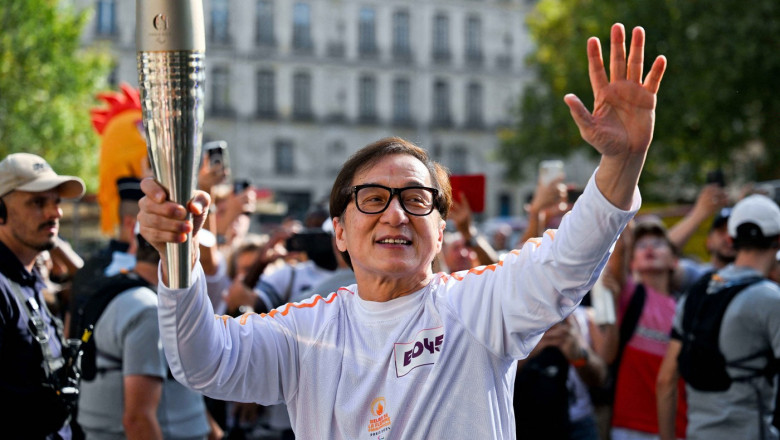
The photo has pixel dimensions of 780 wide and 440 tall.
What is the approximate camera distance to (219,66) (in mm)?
49594

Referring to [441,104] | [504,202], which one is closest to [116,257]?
[441,104]

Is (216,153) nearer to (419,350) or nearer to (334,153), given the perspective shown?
(419,350)

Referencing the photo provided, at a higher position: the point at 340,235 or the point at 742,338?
the point at 340,235

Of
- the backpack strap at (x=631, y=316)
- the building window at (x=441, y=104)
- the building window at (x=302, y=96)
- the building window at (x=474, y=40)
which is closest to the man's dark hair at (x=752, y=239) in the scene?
the backpack strap at (x=631, y=316)

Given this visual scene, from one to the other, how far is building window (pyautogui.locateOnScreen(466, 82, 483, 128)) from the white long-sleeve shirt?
2023 inches

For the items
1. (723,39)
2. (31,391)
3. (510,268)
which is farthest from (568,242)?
(723,39)

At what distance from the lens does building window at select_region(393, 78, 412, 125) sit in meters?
52.6

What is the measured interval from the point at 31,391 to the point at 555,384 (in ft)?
8.89

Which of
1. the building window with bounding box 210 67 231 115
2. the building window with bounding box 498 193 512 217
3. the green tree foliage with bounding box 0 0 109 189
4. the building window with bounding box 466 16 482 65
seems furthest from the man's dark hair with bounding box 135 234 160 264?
the building window with bounding box 466 16 482 65

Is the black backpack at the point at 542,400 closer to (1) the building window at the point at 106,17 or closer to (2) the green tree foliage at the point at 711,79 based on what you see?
(2) the green tree foliage at the point at 711,79

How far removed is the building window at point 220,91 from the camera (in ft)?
161

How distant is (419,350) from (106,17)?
48.7 m

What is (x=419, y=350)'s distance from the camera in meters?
2.71

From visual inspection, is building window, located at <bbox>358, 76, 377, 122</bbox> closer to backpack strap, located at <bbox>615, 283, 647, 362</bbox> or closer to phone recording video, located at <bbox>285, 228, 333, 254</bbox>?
phone recording video, located at <bbox>285, 228, 333, 254</bbox>
